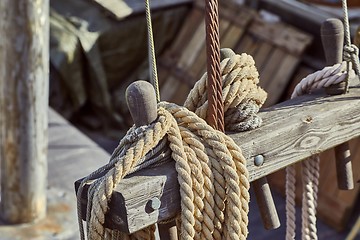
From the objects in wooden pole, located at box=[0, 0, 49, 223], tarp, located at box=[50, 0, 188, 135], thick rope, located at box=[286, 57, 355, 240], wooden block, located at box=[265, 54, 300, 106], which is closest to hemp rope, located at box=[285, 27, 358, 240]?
thick rope, located at box=[286, 57, 355, 240]

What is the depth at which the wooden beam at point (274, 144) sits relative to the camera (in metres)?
1.41

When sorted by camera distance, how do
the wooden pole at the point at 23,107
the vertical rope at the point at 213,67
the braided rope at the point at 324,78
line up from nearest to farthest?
the vertical rope at the point at 213,67, the braided rope at the point at 324,78, the wooden pole at the point at 23,107

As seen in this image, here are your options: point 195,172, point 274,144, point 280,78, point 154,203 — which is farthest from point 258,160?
point 280,78

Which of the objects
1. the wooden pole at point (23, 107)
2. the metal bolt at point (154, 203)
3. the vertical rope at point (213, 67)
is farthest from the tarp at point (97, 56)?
the metal bolt at point (154, 203)

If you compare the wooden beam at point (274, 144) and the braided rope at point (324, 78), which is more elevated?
the braided rope at point (324, 78)

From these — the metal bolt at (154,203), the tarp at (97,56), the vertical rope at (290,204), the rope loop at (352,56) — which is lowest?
the tarp at (97,56)

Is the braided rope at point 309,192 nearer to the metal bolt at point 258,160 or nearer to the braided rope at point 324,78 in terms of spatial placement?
the braided rope at point 324,78

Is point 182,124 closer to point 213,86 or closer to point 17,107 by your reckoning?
point 213,86

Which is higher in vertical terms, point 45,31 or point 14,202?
point 45,31

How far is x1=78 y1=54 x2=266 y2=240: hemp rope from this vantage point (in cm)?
147

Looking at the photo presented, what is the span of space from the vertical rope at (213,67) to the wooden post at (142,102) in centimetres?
15

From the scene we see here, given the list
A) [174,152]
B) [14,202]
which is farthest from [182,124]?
[14,202]

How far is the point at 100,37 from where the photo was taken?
223 inches

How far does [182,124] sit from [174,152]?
0.10 m
